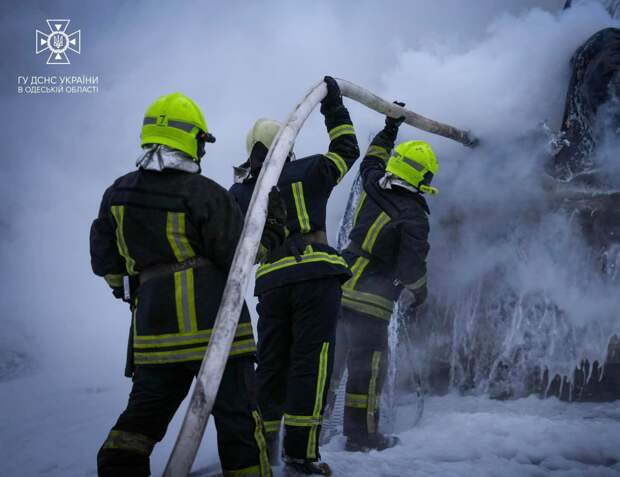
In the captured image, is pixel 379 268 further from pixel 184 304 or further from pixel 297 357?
pixel 184 304

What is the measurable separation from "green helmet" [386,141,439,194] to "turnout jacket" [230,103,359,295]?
0.82 m

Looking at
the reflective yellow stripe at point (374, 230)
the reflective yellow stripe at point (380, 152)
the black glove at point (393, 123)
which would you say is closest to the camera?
the reflective yellow stripe at point (374, 230)

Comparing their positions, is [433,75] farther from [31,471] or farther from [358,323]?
[31,471]

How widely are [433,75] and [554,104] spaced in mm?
1024

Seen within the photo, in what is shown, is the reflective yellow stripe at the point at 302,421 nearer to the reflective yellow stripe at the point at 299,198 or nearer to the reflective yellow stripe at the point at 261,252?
the reflective yellow stripe at the point at 261,252

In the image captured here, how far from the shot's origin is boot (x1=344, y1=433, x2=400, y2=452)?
3459 mm

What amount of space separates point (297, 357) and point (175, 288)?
2.55ft

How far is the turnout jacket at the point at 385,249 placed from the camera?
3596mm

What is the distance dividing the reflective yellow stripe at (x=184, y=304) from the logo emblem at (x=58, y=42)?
6.08 metres

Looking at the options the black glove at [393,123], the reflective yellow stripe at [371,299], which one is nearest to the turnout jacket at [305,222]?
the reflective yellow stripe at [371,299]

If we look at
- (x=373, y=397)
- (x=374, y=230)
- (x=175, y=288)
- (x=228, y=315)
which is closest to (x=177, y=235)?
(x=175, y=288)

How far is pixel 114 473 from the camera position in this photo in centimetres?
210

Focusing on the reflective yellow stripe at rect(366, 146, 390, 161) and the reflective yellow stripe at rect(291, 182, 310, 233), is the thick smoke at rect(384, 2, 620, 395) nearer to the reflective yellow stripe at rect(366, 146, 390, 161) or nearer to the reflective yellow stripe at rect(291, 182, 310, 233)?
the reflective yellow stripe at rect(366, 146, 390, 161)

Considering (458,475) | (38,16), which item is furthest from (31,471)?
(38,16)
